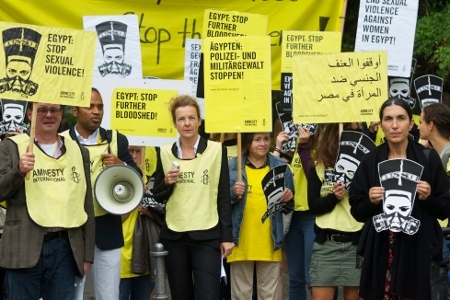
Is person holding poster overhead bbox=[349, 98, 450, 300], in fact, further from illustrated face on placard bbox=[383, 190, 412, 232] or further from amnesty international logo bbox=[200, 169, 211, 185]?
amnesty international logo bbox=[200, 169, 211, 185]

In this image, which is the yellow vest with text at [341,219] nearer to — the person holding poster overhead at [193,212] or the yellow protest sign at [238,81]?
the person holding poster overhead at [193,212]

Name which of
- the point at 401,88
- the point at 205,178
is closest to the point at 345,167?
the point at 205,178

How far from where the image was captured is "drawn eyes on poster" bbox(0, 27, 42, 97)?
744 centimetres

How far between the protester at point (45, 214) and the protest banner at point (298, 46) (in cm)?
297

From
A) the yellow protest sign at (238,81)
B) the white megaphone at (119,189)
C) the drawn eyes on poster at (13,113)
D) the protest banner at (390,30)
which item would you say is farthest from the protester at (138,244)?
the protest banner at (390,30)

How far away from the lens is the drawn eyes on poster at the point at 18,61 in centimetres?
744

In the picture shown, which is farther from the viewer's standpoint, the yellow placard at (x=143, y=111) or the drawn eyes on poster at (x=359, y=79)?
the yellow placard at (x=143, y=111)

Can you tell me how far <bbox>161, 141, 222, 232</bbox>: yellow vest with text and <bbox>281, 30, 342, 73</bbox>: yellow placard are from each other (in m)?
2.03

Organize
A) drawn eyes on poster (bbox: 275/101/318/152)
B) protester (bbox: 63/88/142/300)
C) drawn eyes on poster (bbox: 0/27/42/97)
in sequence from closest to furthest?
drawn eyes on poster (bbox: 0/27/42/97) → protester (bbox: 63/88/142/300) → drawn eyes on poster (bbox: 275/101/318/152)

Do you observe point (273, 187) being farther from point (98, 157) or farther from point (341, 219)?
point (98, 157)

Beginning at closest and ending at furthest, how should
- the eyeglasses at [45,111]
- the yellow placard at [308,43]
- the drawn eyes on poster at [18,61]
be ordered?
1. the drawn eyes on poster at [18,61]
2. the eyeglasses at [45,111]
3. the yellow placard at [308,43]

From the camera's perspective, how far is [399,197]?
6910mm

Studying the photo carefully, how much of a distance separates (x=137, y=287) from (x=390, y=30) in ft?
11.4

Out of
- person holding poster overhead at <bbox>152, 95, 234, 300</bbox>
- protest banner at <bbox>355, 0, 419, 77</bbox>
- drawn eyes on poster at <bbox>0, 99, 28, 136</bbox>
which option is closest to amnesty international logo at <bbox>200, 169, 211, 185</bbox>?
person holding poster overhead at <bbox>152, 95, 234, 300</bbox>
